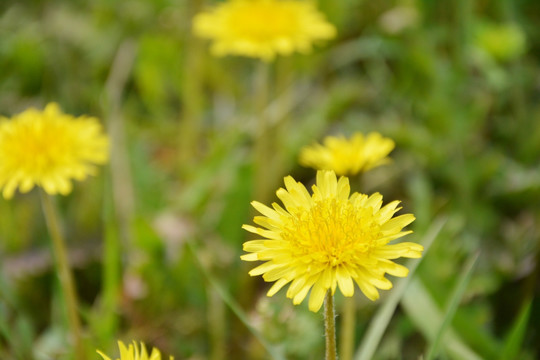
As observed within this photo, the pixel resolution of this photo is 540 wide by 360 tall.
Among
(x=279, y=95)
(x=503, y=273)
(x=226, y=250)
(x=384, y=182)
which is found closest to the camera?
(x=503, y=273)

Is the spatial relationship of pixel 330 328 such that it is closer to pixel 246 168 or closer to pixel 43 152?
pixel 43 152

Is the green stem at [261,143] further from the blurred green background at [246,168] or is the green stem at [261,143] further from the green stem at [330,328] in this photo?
the green stem at [330,328]

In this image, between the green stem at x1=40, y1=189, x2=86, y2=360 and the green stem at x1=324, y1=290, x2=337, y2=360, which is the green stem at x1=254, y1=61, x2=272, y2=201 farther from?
the green stem at x1=324, y1=290, x2=337, y2=360

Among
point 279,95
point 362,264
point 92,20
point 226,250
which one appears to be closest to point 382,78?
point 279,95

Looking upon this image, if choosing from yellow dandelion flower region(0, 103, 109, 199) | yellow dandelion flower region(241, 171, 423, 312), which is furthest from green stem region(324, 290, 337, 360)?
yellow dandelion flower region(0, 103, 109, 199)

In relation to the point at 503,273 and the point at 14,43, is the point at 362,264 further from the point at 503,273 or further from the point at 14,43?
the point at 14,43

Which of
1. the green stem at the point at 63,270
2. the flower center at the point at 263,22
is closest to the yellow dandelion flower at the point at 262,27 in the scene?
the flower center at the point at 263,22
